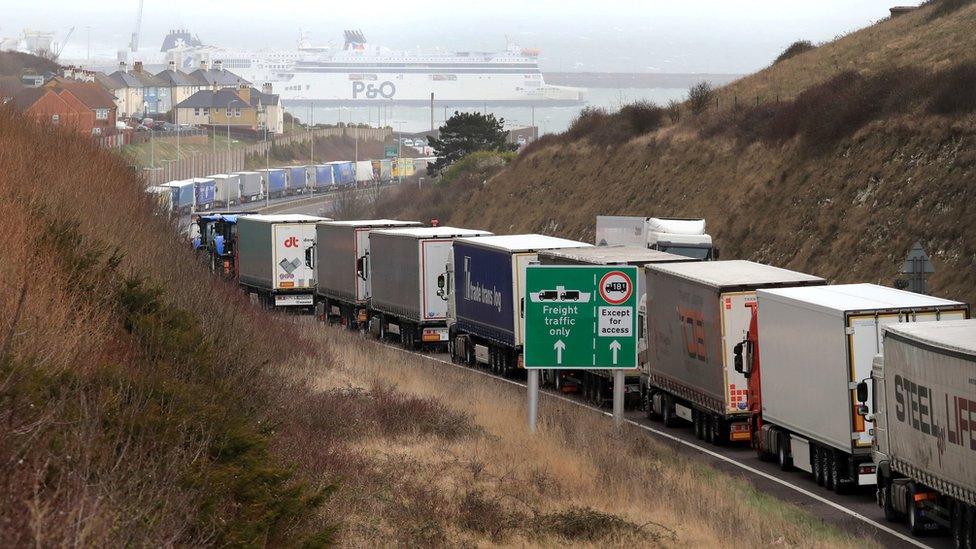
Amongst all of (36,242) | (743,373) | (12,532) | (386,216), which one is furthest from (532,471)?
(386,216)

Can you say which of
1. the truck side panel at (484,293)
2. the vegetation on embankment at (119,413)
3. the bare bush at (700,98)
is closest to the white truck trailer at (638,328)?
the truck side panel at (484,293)

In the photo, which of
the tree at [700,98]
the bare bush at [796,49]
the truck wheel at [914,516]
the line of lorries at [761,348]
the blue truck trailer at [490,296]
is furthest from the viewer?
the bare bush at [796,49]

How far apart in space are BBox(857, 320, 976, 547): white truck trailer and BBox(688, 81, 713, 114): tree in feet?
198

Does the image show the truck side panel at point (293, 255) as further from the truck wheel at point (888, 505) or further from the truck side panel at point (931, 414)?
the truck side panel at point (931, 414)

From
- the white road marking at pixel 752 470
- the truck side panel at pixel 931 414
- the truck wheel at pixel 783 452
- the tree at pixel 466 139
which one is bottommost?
the white road marking at pixel 752 470

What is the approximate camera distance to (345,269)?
47.7 meters

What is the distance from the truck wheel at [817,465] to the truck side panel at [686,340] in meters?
2.61

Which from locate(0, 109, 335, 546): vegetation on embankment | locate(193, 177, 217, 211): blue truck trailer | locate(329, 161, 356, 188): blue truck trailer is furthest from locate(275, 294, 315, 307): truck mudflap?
locate(329, 161, 356, 188): blue truck trailer

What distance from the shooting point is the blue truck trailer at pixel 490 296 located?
34812 mm

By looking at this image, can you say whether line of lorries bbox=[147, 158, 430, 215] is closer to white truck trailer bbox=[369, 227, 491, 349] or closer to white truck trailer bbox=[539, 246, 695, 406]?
white truck trailer bbox=[369, 227, 491, 349]

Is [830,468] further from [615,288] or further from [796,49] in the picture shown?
[796,49]

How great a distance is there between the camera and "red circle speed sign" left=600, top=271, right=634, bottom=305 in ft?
82.4

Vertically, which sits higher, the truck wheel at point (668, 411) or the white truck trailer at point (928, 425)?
the white truck trailer at point (928, 425)

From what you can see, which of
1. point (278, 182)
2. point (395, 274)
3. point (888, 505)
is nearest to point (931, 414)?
point (888, 505)
